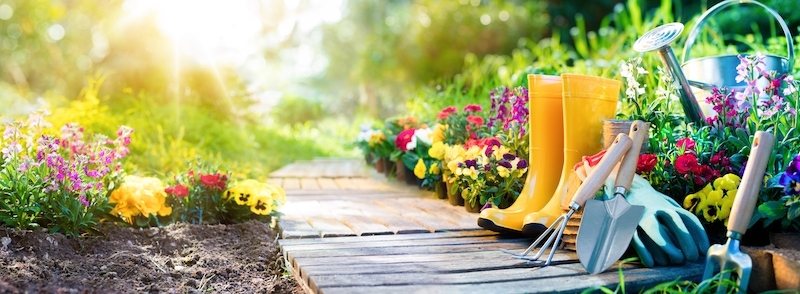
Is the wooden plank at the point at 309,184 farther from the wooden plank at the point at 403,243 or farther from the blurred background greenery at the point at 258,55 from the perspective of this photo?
the wooden plank at the point at 403,243

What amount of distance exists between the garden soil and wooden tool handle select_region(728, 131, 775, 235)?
3.87ft

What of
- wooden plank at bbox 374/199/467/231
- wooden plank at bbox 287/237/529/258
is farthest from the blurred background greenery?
wooden plank at bbox 287/237/529/258

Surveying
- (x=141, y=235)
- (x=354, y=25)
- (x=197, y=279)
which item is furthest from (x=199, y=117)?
(x=354, y=25)

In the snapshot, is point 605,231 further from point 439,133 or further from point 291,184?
point 291,184

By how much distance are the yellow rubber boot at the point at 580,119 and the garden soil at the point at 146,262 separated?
2.90 feet

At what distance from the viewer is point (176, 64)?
259 inches

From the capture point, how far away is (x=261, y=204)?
8.39 ft

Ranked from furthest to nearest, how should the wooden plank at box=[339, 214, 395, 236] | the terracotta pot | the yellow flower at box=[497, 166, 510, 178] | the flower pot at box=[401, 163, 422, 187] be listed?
the terracotta pot
the flower pot at box=[401, 163, 422, 187]
the yellow flower at box=[497, 166, 510, 178]
the wooden plank at box=[339, 214, 395, 236]

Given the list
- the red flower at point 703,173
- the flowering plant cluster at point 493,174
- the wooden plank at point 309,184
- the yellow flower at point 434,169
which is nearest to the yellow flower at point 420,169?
the yellow flower at point 434,169

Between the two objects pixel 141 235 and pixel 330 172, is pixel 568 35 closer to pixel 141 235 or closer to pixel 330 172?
pixel 330 172

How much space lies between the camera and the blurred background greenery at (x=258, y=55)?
4.93 metres

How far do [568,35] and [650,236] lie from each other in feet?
27.3

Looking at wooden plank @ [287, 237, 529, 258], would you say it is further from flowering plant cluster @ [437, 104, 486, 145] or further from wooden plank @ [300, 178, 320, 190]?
wooden plank @ [300, 178, 320, 190]

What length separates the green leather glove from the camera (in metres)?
1.84
